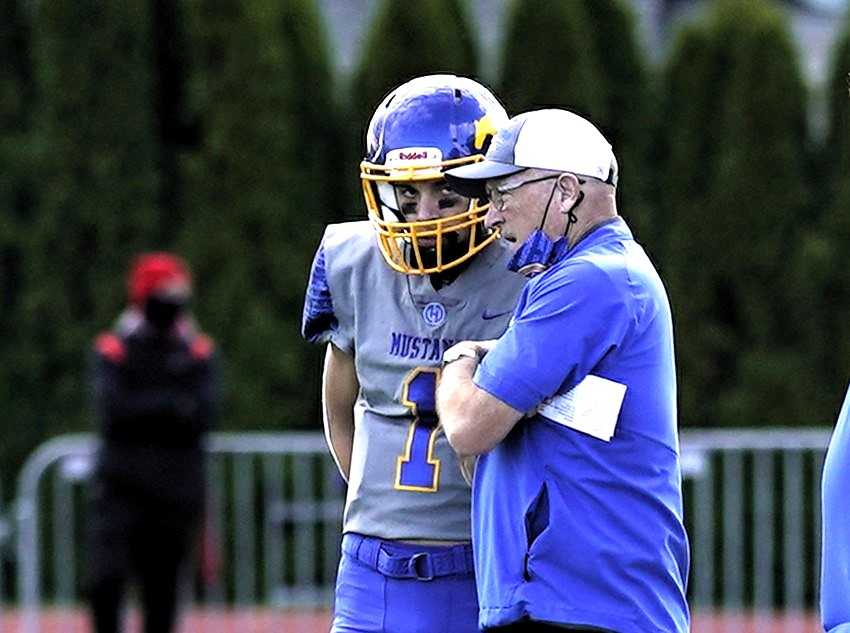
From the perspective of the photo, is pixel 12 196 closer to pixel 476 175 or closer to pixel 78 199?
pixel 78 199

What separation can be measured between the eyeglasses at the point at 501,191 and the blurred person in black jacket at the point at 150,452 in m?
4.95

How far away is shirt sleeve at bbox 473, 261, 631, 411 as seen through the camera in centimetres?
383

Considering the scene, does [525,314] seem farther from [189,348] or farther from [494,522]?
[189,348]

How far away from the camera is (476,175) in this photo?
13.2 feet

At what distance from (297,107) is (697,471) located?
3291mm

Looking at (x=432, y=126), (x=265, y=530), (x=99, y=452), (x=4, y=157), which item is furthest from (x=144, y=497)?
(x=432, y=126)

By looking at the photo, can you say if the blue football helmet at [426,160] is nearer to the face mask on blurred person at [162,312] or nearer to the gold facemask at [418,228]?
the gold facemask at [418,228]

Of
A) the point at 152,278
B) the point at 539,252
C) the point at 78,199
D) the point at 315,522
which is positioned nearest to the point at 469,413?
the point at 539,252

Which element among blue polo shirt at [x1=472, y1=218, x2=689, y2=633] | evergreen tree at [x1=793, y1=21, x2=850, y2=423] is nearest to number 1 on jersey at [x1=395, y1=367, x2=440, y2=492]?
blue polo shirt at [x1=472, y1=218, x2=689, y2=633]

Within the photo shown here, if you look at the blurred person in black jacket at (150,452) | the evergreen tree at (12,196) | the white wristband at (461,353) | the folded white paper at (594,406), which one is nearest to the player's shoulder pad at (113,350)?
the blurred person in black jacket at (150,452)

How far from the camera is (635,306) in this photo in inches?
153

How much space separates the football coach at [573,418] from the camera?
385 cm

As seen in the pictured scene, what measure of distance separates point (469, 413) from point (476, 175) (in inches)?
18.1

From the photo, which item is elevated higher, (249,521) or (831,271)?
(831,271)
